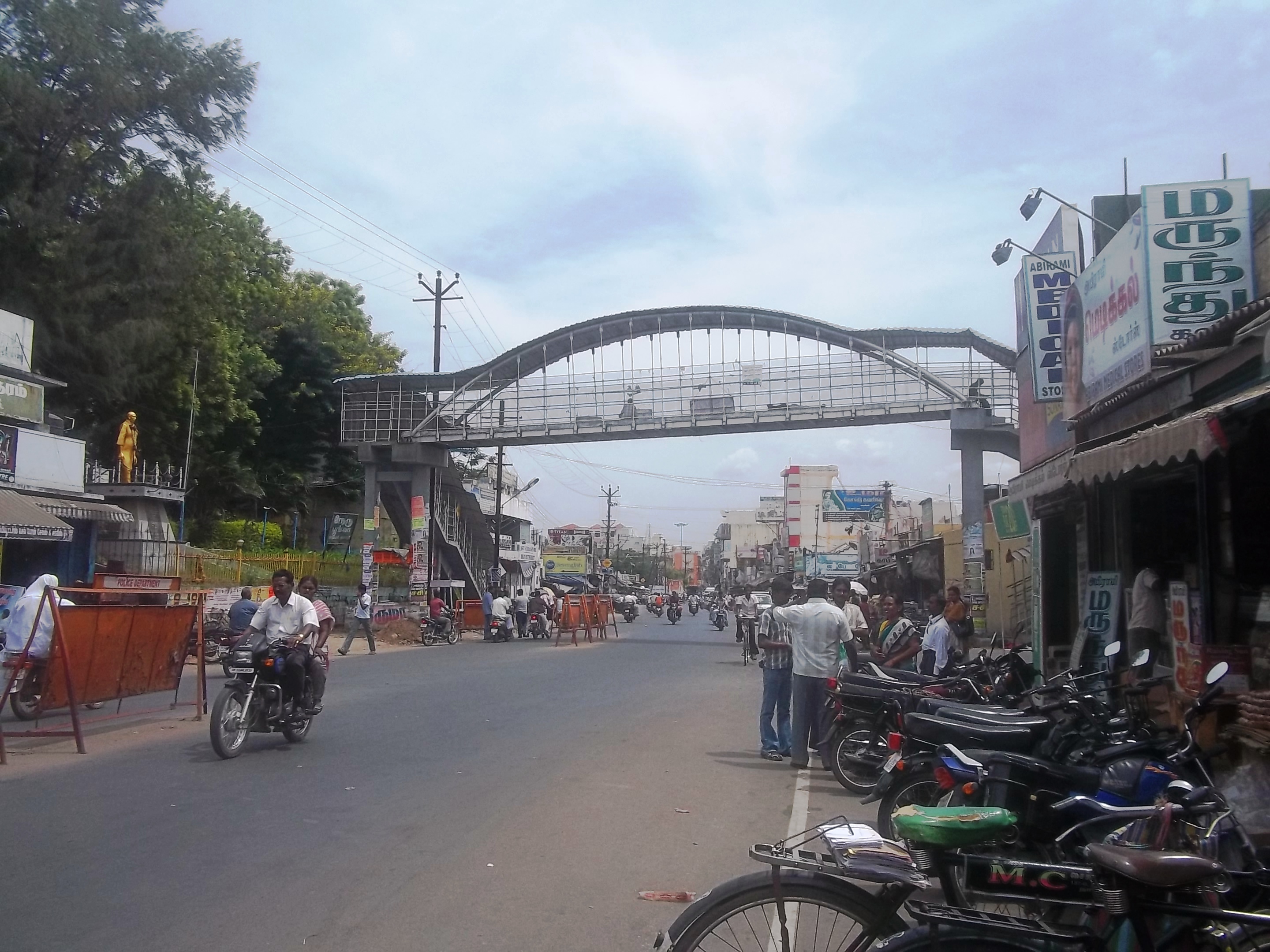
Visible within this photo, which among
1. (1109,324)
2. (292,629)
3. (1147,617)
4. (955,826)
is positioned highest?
(1109,324)

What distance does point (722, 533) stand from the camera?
149375 millimetres

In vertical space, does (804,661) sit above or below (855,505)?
below

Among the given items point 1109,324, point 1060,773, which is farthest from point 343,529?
point 1060,773

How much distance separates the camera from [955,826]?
3262mm

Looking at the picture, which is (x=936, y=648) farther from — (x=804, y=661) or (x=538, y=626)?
(x=538, y=626)

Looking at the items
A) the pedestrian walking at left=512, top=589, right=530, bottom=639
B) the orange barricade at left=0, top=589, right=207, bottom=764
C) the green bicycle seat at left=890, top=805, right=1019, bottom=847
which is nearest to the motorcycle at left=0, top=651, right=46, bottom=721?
the orange barricade at left=0, top=589, right=207, bottom=764

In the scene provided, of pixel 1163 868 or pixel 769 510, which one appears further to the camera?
pixel 769 510

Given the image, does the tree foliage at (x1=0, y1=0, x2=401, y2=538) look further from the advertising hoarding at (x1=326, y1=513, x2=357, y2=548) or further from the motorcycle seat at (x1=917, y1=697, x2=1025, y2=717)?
the motorcycle seat at (x1=917, y1=697, x2=1025, y2=717)

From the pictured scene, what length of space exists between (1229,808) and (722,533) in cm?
14607

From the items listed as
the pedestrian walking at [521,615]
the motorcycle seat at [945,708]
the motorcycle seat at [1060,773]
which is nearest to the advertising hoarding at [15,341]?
the pedestrian walking at [521,615]

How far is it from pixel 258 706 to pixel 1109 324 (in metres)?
9.81

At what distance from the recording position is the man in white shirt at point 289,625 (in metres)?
10.1

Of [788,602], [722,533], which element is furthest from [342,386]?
[722,533]

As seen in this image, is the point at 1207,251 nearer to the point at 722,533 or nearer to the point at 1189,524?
the point at 1189,524
